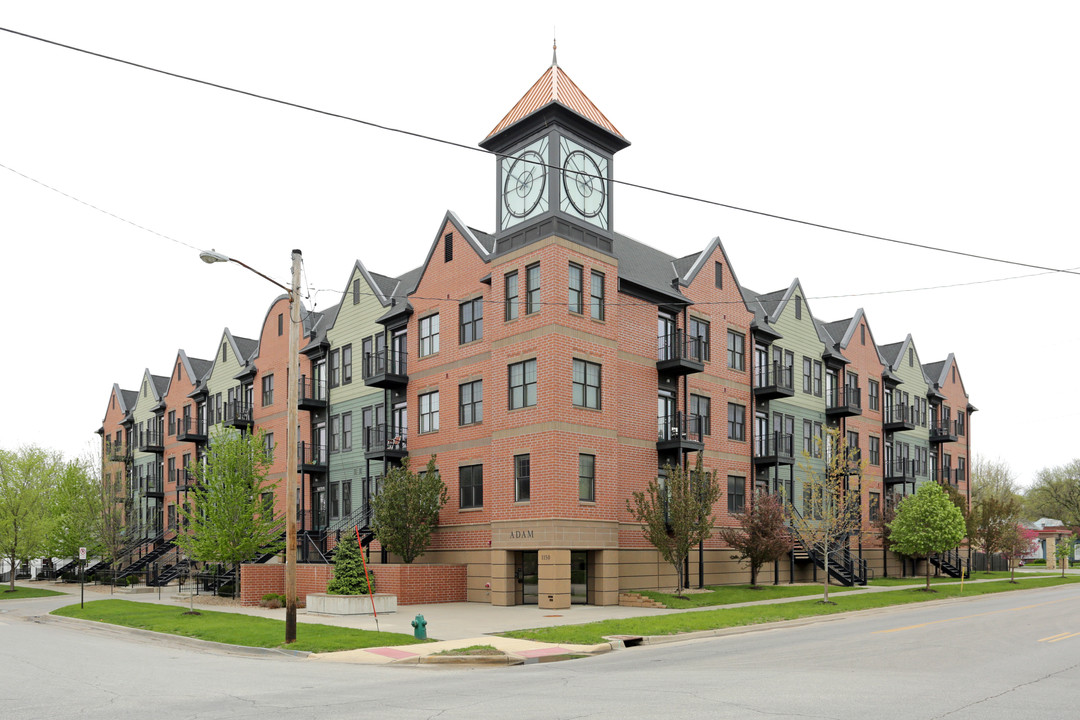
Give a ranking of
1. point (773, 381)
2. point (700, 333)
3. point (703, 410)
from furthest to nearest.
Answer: point (773, 381), point (700, 333), point (703, 410)

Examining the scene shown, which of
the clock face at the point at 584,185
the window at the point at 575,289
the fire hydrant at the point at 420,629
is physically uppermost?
the clock face at the point at 584,185

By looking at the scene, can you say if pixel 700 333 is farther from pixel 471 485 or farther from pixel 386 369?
pixel 386 369

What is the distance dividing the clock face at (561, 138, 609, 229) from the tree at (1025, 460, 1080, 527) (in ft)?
277

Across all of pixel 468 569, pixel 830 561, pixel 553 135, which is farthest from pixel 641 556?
pixel 553 135

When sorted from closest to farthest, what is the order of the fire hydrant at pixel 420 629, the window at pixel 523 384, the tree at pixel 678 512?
the fire hydrant at pixel 420 629 → the tree at pixel 678 512 → the window at pixel 523 384

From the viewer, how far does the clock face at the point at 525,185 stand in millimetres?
32656

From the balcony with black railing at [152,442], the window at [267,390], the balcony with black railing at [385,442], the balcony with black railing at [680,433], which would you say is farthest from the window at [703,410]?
the balcony with black railing at [152,442]

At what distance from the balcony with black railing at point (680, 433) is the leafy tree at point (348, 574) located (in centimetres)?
1280

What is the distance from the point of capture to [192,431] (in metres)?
57.7

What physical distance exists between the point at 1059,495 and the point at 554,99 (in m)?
92.4

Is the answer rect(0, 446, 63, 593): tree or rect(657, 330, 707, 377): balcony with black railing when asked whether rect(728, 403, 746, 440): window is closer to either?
rect(657, 330, 707, 377): balcony with black railing

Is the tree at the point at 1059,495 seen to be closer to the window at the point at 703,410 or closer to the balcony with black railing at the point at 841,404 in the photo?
the balcony with black railing at the point at 841,404

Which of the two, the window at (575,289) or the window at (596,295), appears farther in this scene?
the window at (596,295)

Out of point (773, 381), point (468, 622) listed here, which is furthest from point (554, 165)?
point (773, 381)
